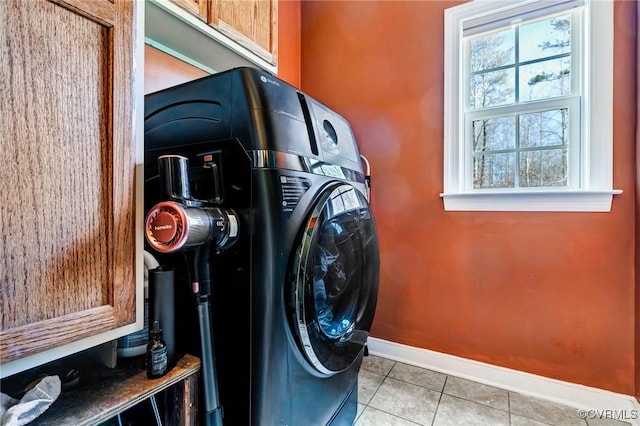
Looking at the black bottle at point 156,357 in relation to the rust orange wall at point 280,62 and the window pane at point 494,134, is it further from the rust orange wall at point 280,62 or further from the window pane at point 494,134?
the window pane at point 494,134

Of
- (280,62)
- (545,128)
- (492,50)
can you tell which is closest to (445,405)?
(545,128)

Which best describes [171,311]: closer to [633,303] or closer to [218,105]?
[218,105]

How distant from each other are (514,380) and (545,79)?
1.61m

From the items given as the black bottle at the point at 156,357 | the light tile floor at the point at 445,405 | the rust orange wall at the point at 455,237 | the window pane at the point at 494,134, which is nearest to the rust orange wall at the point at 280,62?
the rust orange wall at the point at 455,237

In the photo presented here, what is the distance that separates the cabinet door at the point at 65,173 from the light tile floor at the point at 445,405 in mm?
1252

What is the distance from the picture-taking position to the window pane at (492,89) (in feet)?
5.58

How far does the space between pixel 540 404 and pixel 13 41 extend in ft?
7.14

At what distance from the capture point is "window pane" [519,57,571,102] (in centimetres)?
157

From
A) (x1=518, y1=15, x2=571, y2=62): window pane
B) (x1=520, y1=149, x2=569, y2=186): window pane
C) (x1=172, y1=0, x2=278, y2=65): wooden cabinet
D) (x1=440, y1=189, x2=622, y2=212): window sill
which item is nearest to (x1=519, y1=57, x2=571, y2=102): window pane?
(x1=518, y1=15, x2=571, y2=62): window pane

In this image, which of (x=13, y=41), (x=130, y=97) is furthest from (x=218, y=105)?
(x=13, y=41)

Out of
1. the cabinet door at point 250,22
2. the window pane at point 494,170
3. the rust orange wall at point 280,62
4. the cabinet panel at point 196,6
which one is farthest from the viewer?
the window pane at point 494,170

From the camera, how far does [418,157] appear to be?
1829 mm

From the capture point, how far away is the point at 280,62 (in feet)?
6.59

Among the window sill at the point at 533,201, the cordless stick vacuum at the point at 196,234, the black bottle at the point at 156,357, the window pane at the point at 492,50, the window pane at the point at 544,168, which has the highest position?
the window pane at the point at 492,50
